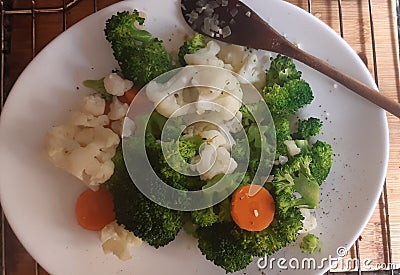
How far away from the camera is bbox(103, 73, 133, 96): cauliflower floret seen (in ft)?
3.86

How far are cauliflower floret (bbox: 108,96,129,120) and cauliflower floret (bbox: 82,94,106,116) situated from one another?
0.06 feet

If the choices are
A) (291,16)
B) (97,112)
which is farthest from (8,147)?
(291,16)

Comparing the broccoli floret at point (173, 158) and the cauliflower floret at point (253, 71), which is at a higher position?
the cauliflower floret at point (253, 71)

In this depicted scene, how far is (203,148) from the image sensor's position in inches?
44.6

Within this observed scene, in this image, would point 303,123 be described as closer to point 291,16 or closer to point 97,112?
point 291,16

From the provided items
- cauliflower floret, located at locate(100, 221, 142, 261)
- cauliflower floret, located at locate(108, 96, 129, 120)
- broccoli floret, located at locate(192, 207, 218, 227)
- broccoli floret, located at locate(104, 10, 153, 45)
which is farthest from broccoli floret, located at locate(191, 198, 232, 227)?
broccoli floret, located at locate(104, 10, 153, 45)

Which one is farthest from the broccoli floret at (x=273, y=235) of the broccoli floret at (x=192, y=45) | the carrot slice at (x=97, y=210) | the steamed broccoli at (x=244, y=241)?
the broccoli floret at (x=192, y=45)

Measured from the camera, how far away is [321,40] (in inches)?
48.5

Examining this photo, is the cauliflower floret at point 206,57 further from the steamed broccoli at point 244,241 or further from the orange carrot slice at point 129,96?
the steamed broccoli at point 244,241

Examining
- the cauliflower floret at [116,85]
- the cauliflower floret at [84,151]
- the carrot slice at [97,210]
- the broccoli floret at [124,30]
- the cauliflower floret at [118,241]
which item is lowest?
the cauliflower floret at [118,241]

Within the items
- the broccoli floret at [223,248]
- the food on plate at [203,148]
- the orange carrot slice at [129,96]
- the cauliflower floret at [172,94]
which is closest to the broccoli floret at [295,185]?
the food on plate at [203,148]

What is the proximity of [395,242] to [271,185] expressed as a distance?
1.30ft

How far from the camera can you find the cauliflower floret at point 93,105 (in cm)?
117

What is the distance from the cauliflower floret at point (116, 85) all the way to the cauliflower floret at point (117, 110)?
20 millimetres
